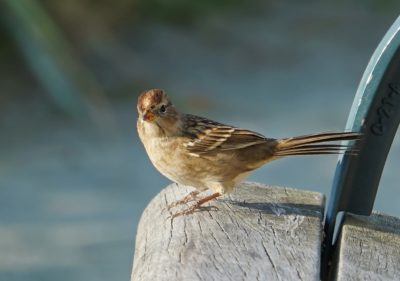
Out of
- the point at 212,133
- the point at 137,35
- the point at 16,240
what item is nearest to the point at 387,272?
the point at 212,133

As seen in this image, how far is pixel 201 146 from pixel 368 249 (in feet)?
4.05

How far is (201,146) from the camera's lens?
3.84 m

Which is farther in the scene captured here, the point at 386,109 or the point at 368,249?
the point at 386,109

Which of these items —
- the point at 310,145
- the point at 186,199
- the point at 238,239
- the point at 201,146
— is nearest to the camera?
the point at 238,239

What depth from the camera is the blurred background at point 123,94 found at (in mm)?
7328

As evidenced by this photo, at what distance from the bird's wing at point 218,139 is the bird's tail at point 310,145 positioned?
9 cm

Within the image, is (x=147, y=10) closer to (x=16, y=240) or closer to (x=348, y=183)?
(x=16, y=240)

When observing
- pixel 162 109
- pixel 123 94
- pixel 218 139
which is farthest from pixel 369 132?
pixel 123 94

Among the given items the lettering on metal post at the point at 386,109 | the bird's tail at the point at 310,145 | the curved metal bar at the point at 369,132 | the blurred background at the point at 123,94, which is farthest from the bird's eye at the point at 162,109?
the blurred background at the point at 123,94

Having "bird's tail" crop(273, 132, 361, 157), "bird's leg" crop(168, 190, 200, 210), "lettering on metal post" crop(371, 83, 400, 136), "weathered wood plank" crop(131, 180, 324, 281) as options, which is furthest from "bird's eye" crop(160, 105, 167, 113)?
"lettering on metal post" crop(371, 83, 400, 136)

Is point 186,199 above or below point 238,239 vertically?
above

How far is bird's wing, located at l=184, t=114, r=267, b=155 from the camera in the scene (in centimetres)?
382

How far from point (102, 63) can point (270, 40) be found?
1.77m

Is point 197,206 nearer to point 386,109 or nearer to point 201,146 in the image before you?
point 386,109
